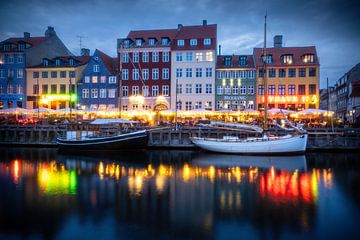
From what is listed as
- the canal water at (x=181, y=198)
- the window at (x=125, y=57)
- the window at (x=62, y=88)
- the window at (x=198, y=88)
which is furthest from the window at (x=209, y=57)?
the window at (x=62, y=88)

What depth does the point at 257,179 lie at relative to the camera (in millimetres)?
20953

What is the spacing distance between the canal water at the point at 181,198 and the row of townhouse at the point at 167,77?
22.3 metres

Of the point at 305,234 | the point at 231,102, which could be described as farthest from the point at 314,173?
the point at 231,102

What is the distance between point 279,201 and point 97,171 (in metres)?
14.6

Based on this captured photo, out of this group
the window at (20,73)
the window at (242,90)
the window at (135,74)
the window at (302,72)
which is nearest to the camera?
the window at (302,72)

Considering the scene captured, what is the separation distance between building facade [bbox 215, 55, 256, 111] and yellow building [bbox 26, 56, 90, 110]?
25297 millimetres

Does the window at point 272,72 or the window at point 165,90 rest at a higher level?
the window at point 272,72

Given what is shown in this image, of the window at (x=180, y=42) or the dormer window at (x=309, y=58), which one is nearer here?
the dormer window at (x=309, y=58)

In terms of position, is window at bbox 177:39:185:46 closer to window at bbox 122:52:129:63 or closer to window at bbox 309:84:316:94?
window at bbox 122:52:129:63

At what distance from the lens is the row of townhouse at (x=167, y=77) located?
4909 cm

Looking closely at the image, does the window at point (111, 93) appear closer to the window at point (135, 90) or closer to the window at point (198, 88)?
the window at point (135, 90)

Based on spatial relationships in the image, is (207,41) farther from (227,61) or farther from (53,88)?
(53,88)

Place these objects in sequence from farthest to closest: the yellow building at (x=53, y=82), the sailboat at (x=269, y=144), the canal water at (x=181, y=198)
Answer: the yellow building at (x=53, y=82) → the sailboat at (x=269, y=144) → the canal water at (x=181, y=198)

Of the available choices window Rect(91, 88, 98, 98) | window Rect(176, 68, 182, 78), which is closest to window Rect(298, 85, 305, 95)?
window Rect(176, 68, 182, 78)
